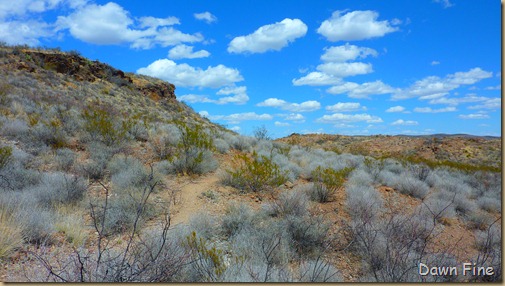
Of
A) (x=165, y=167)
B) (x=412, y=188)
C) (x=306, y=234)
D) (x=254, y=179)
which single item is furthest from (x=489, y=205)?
(x=165, y=167)

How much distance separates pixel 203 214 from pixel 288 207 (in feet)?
4.90

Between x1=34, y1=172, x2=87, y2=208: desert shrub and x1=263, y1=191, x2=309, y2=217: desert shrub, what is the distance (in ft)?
10.6

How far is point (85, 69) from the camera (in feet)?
88.8

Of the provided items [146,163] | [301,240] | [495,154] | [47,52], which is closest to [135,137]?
[146,163]

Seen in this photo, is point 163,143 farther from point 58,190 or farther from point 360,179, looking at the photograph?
point 360,179

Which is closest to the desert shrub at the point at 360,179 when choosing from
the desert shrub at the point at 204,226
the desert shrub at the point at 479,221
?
the desert shrub at the point at 479,221

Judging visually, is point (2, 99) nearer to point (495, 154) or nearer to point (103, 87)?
point (103, 87)

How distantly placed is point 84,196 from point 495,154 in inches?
1268

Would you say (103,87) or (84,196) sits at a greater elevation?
(103,87)

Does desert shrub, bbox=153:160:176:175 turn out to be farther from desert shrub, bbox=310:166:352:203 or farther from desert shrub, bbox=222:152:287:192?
desert shrub, bbox=310:166:352:203

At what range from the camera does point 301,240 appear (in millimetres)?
4512

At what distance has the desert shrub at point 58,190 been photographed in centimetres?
499

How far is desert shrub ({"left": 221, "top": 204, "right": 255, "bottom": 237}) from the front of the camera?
15.5ft

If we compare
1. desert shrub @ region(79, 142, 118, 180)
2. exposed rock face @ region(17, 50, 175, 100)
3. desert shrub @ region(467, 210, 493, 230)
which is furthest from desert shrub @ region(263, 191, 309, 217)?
exposed rock face @ region(17, 50, 175, 100)
